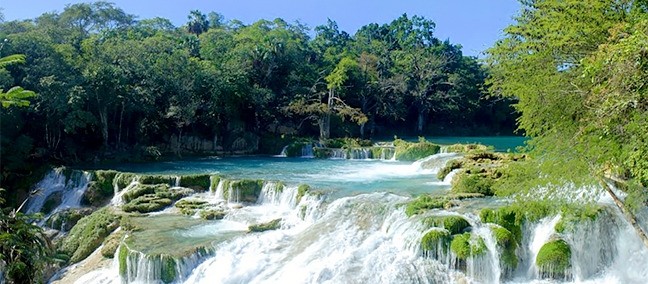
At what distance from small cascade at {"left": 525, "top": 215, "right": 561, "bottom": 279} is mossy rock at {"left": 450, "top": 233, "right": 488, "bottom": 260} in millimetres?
1176

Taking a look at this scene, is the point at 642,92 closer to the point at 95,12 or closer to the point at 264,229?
the point at 264,229

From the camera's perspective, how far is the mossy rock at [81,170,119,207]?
1928cm

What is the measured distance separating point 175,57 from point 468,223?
22.1 metres

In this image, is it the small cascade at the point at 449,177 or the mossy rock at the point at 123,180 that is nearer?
the small cascade at the point at 449,177

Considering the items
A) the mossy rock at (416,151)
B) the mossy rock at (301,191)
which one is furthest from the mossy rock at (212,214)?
the mossy rock at (416,151)

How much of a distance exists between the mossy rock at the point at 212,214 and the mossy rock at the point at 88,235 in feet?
8.60

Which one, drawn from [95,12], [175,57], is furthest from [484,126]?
[95,12]

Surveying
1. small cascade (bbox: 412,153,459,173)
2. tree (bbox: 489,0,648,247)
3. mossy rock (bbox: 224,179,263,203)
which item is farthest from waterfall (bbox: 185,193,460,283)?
small cascade (bbox: 412,153,459,173)

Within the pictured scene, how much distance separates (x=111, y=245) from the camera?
1339 cm

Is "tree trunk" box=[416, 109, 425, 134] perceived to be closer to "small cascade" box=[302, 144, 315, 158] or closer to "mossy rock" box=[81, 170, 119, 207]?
"small cascade" box=[302, 144, 315, 158]

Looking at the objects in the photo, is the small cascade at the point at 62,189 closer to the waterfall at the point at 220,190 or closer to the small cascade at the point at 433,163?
the waterfall at the point at 220,190

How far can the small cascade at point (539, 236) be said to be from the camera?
11330 millimetres

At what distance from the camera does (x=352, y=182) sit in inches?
738

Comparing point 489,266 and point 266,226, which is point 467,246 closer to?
point 489,266
